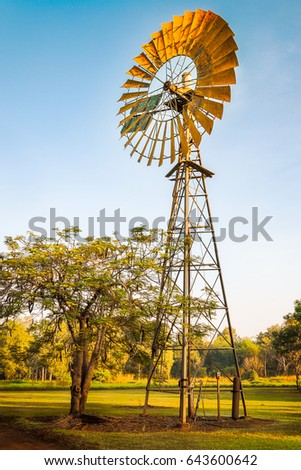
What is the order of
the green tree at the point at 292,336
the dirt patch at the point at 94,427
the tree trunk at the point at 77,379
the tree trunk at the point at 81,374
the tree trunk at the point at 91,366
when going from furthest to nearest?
the green tree at the point at 292,336, the tree trunk at the point at 77,379, the tree trunk at the point at 81,374, the tree trunk at the point at 91,366, the dirt patch at the point at 94,427

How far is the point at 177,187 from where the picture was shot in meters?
17.4

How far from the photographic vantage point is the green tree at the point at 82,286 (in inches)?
597

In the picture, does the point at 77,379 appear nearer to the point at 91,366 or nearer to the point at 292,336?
the point at 91,366

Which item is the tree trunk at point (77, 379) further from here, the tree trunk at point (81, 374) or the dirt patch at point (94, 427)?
the dirt patch at point (94, 427)

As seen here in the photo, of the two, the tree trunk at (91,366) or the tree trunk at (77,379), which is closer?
the tree trunk at (91,366)

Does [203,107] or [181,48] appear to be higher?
[181,48]

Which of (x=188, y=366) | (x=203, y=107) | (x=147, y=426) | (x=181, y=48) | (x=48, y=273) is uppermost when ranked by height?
(x=181, y=48)

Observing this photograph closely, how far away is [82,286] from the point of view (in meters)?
15.2

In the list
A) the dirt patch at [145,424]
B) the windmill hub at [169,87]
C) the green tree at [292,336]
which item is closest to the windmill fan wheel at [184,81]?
the windmill hub at [169,87]

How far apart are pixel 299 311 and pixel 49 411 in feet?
81.0

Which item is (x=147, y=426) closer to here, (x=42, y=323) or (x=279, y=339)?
(x=42, y=323)

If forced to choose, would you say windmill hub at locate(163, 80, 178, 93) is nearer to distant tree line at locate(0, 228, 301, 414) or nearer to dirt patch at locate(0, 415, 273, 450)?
distant tree line at locate(0, 228, 301, 414)

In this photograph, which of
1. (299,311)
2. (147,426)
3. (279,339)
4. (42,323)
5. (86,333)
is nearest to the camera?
(147,426)

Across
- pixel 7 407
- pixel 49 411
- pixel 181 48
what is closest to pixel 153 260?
pixel 181 48
